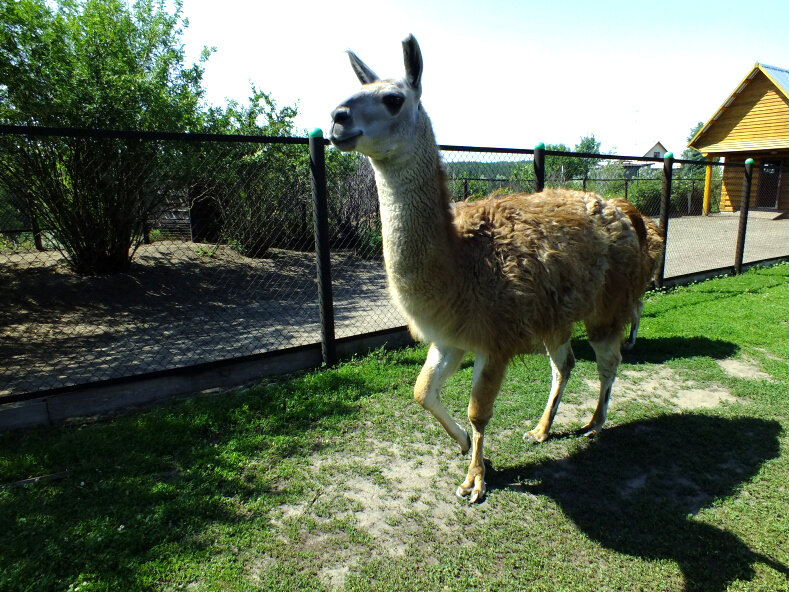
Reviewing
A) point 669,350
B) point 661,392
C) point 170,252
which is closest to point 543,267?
point 661,392

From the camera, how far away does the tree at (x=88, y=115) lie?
20.6 ft

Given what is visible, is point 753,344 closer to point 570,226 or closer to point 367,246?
point 570,226

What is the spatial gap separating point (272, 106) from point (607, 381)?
984 centimetres

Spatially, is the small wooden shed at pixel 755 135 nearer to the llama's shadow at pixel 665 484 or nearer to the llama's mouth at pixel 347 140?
the llama's shadow at pixel 665 484

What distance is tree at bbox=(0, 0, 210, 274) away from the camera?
6289 millimetres

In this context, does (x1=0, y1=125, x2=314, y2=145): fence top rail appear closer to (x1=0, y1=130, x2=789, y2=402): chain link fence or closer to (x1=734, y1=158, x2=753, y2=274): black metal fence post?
(x1=0, y1=130, x2=789, y2=402): chain link fence

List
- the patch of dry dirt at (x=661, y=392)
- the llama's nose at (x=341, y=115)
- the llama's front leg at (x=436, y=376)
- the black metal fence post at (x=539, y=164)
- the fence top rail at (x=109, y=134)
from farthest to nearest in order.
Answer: the black metal fence post at (x=539, y=164) → the patch of dry dirt at (x=661, y=392) → the fence top rail at (x=109, y=134) → the llama's front leg at (x=436, y=376) → the llama's nose at (x=341, y=115)

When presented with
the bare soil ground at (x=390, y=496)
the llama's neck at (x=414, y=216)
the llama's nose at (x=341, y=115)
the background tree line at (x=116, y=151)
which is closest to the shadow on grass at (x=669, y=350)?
the bare soil ground at (x=390, y=496)

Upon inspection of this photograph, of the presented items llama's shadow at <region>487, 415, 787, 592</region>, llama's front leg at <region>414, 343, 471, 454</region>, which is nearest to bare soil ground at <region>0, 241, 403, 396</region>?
llama's front leg at <region>414, 343, 471, 454</region>

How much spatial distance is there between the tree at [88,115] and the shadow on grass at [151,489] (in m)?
4.25

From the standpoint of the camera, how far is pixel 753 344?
5.34 m

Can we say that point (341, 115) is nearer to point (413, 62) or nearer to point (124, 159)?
point (413, 62)

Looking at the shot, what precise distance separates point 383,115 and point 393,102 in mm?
98

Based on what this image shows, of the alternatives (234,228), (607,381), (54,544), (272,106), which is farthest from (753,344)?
(272,106)
